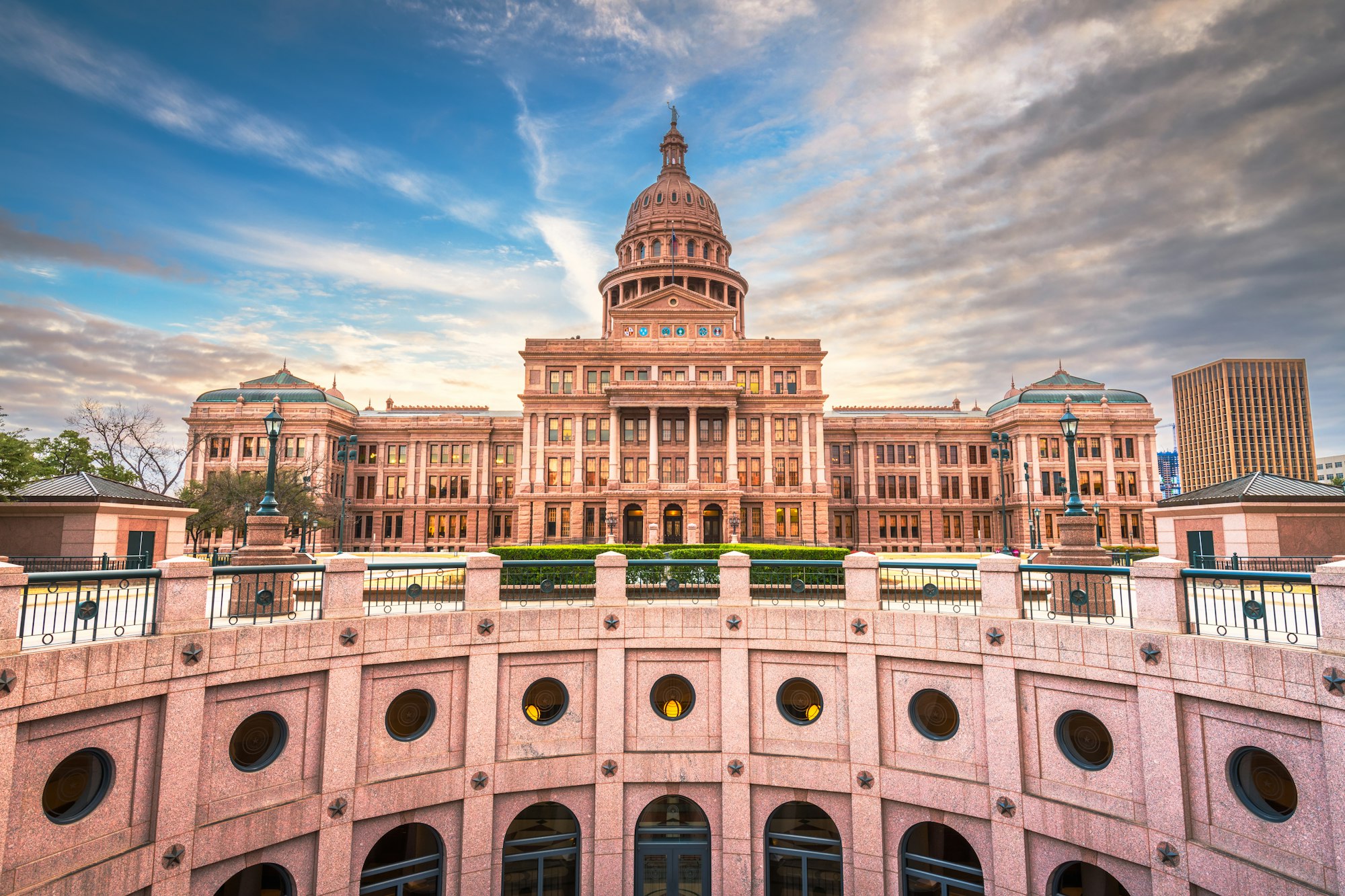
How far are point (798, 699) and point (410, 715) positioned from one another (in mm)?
7967

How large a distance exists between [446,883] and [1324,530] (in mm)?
28388

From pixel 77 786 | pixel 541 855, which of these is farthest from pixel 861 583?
pixel 77 786

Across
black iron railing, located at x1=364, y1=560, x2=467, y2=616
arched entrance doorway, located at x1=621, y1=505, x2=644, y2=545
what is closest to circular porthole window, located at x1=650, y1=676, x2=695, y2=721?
black iron railing, located at x1=364, y1=560, x2=467, y2=616

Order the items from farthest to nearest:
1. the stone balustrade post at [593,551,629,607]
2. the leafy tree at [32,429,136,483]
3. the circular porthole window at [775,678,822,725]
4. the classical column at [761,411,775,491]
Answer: the classical column at [761,411,775,491] → the leafy tree at [32,429,136,483] → the stone balustrade post at [593,551,629,607] → the circular porthole window at [775,678,822,725]

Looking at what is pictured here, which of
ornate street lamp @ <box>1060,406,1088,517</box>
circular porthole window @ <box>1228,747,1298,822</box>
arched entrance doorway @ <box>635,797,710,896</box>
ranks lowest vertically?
arched entrance doorway @ <box>635,797,710,896</box>

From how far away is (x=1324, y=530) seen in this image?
71.2 ft

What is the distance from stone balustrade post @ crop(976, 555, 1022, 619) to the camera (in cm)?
1227

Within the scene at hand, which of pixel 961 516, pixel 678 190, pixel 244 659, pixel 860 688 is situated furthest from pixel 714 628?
pixel 678 190

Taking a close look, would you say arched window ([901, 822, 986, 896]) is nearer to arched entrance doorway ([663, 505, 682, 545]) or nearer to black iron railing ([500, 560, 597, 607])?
black iron railing ([500, 560, 597, 607])

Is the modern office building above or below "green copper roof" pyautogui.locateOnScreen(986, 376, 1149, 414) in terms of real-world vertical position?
above

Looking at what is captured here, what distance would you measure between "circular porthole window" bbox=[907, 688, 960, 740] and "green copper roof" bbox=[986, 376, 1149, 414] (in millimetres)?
61150

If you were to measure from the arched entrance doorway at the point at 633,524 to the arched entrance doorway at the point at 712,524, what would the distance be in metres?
5.44

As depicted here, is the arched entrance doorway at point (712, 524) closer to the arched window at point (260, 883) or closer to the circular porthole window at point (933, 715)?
the circular porthole window at point (933, 715)

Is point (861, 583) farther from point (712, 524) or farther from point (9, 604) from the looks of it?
point (712, 524)
